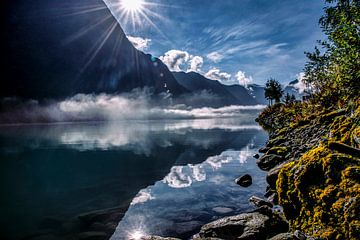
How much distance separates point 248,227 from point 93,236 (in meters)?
8.12

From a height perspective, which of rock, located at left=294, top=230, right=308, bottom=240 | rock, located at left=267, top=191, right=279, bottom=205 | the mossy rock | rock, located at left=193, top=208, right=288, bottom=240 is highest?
the mossy rock

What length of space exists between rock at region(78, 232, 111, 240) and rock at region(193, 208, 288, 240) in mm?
4981

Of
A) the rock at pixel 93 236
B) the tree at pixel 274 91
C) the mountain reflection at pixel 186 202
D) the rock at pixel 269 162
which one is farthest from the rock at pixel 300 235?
the tree at pixel 274 91

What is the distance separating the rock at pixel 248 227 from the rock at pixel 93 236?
4.98 meters

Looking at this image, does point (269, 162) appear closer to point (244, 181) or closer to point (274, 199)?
point (244, 181)

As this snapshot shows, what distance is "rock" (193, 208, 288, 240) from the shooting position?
9.99 meters

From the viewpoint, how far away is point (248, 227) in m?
10.4

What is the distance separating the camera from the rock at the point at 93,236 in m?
11.8

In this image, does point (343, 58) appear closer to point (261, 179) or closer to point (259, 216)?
point (259, 216)

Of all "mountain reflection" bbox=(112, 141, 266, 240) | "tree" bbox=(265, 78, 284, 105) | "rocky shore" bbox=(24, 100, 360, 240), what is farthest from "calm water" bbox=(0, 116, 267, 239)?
"tree" bbox=(265, 78, 284, 105)

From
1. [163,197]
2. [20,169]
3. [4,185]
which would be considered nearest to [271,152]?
[163,197]

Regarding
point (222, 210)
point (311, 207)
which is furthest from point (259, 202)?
point (311, 207)

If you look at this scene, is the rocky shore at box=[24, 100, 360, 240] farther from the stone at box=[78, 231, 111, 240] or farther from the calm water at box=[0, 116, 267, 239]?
the calm water at box=[0, 116, 267, 239]

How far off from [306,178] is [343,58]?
26.3ft
